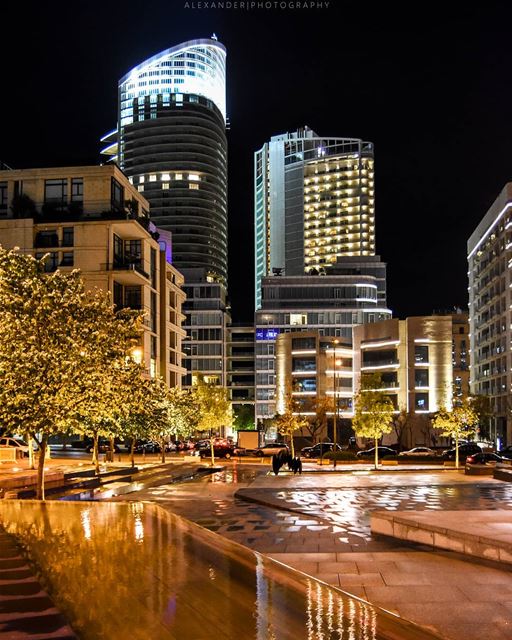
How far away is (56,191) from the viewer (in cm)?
6925

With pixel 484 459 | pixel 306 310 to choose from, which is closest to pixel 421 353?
pixel 484 459

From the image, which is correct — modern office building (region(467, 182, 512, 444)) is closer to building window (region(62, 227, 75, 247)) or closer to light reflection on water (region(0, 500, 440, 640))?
building window (region(62, 227, 75, 247))

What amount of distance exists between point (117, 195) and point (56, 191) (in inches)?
215

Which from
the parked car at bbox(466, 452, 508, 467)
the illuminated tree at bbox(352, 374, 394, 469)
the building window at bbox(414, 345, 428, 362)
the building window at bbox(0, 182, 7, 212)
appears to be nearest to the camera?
the illuminated tree at bbox(352, 374, 394, 469)

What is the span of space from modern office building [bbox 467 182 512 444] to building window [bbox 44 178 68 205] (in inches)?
2292

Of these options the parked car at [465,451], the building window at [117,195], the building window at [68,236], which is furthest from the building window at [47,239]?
the parked car at [465,451]

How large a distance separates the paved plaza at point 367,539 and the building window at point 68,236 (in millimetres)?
37578

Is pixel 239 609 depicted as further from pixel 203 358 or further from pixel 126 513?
pixel 203 358

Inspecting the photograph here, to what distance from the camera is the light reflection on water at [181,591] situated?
772cm

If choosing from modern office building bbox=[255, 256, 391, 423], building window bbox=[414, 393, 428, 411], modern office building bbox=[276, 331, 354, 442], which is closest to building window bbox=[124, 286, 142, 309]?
building window bbox=[414, 393, 428, 411]

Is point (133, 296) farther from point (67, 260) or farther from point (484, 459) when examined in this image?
point (484, 459)

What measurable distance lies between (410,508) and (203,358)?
12738 cm

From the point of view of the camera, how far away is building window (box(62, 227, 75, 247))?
67.5 meters

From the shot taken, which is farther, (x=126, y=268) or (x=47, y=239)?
(x=126, y=268)
